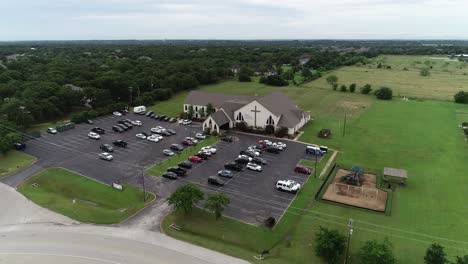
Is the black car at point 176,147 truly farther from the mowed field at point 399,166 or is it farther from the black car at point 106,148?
the mowed field at point 399,166

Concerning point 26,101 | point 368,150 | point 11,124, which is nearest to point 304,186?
point 368,150

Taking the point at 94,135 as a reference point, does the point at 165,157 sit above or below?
below

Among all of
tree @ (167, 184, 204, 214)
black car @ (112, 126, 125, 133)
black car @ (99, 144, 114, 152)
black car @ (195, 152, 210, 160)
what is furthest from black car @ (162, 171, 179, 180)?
black car @ (112, 126, 125, 133)

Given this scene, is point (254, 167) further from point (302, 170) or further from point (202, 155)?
point (202, 155)

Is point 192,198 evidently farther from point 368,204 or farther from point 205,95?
point 205,95

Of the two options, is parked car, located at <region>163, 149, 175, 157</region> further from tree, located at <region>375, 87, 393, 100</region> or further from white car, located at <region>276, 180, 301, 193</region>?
tree, located at <region>375, 87, 393, 100</region>

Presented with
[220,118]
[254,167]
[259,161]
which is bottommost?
[254,167]

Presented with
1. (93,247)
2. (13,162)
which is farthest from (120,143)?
(93,247)
